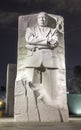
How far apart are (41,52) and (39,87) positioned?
1.49 metres

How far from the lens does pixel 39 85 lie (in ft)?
40.6

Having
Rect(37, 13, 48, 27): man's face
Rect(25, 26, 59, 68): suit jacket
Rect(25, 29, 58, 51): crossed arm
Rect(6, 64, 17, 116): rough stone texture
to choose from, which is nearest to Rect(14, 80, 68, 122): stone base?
Rect(25, 26, 59, 68): suit jacket

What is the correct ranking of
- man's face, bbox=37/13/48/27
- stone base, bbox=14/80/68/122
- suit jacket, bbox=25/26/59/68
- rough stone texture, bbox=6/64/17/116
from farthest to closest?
rough stone texture, bbox=6/64/17/116, man's face, bbox=37/13/48/27, suit jacket, bbox=25/26/59/68, stone base, bbox=14/80/68/122

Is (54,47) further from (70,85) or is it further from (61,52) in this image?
(70,85)

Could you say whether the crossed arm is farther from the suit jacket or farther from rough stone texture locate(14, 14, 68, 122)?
rough stone texture locate(14, 14, 68, 122)

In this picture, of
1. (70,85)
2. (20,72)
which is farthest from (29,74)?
(70,85)

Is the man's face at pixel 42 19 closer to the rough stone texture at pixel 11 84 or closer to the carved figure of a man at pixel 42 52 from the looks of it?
the carved figure of a man at pixel 42 52

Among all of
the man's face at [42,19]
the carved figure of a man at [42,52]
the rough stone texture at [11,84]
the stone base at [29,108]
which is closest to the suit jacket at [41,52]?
the carved figure of a man at [42,52]

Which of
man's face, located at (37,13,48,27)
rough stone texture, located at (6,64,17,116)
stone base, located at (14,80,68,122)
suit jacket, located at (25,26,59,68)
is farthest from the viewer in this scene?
rough stone texture, located at (6,64,17,116)

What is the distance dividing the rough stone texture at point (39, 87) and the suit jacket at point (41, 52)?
4 cm

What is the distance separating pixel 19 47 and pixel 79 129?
538cm

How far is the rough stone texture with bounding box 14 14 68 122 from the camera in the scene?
39.0 ft

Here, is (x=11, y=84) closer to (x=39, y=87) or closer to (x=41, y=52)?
(x=39, y=87)

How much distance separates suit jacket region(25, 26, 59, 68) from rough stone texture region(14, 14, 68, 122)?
0.04m
